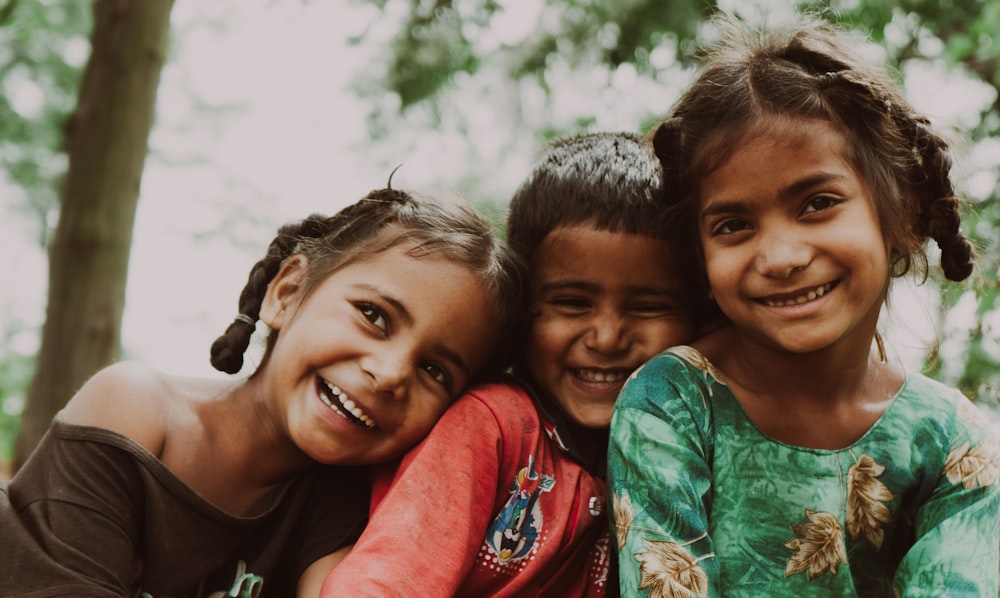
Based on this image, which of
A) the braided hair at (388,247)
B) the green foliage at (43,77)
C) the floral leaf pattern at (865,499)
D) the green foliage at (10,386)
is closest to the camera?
the floral leaf pattern at (865,499)

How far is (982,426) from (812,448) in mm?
390

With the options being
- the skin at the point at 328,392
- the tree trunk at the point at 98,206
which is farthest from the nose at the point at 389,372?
the tree trunk at the point at 98,206

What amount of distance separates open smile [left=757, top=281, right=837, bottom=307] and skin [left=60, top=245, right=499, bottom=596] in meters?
0.60

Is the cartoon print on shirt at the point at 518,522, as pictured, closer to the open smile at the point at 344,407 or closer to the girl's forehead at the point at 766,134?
the open smile at the point at 344,407

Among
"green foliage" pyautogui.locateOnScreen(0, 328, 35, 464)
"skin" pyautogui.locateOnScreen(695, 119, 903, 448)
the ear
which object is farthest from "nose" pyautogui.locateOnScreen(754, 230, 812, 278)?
"green foliage" pyautogui.locateOnScreen(0, 328, 35, 464)

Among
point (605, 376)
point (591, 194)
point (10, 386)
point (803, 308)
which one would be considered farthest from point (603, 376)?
point (10, 386)

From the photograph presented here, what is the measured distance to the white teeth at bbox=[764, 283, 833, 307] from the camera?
5.80 ft

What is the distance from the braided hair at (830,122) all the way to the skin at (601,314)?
0.43ft

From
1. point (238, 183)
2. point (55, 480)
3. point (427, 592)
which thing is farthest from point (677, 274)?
point (238, 183)

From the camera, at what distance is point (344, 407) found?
6.33 ft

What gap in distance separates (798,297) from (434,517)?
0.81 meters

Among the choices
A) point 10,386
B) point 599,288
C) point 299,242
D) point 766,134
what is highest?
point 766,134

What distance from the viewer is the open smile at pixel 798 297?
5.80ft

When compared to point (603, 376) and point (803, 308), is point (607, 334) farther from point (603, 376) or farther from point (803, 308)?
point (803, 308)
